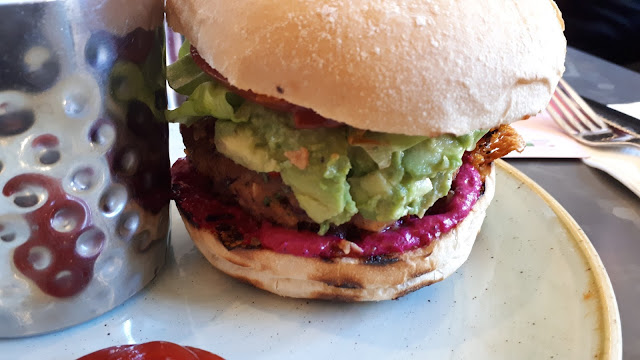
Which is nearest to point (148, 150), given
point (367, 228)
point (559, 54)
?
point (367, 228)

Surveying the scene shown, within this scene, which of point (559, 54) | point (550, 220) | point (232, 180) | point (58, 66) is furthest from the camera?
point (550, 220)

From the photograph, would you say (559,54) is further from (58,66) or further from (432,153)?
(58,66)

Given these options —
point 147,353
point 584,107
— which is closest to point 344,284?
point 147,353

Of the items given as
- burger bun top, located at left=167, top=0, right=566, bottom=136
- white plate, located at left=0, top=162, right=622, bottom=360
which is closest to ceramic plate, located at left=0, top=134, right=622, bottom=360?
white plate, located at left=0, top=162, right=622, bottom=360

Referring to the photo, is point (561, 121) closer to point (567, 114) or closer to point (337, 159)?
point (567, 114)

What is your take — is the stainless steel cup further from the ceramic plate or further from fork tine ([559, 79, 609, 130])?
fork tine ([559, 79, 609, 130])

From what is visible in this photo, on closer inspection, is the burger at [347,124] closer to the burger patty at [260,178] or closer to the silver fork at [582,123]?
the burger patty at [260,178]
